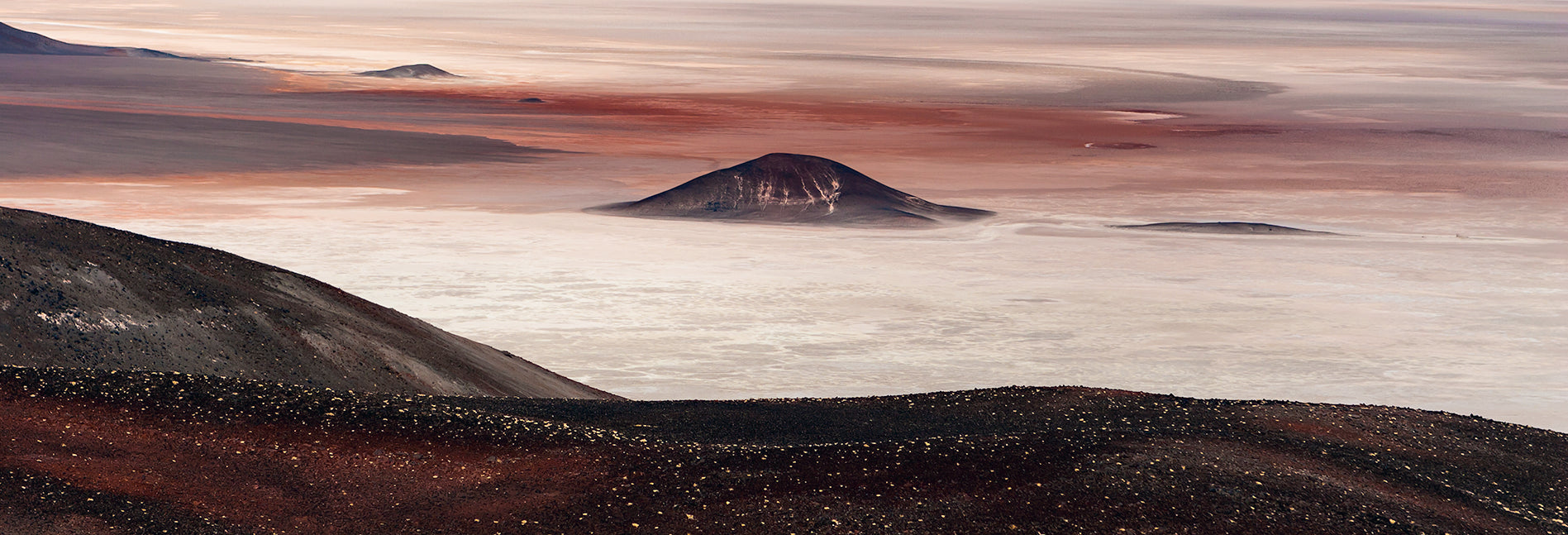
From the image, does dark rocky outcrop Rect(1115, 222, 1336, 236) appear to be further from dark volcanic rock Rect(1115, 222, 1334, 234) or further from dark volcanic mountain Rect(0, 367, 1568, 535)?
dark volcanic mountain Rect(0, 367, 1568, 535)

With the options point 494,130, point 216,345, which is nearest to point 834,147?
point 494,130

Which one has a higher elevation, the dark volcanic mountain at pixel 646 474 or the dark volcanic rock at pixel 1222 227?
the dark volcanic mountain at pixel 646 474

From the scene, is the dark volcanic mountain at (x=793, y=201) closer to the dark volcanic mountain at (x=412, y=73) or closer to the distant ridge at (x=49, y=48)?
the dark volcanic mountain at (x=412, y=73)

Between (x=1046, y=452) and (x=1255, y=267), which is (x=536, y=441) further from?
(x=1255, y=267)

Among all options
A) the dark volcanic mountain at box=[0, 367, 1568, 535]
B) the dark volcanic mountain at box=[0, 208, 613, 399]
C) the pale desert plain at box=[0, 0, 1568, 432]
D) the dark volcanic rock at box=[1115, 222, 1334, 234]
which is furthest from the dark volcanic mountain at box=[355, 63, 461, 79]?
the dark volcanic mountain at box=[0, 367, 1568, 535]

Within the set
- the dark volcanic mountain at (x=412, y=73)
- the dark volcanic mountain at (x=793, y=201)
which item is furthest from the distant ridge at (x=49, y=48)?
the dark volcanic mountain at (x=793, y=201)

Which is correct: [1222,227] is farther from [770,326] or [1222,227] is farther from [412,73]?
[412,73]
